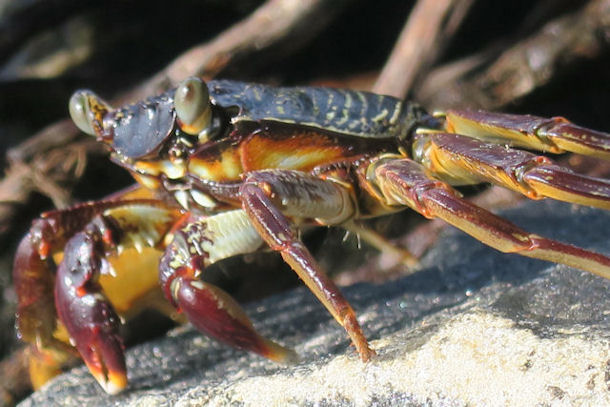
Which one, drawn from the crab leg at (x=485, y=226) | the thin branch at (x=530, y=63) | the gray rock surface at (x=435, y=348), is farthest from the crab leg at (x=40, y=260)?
the thin branch at (x=530, y=63)

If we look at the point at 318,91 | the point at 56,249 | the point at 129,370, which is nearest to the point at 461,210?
the point at 318,91

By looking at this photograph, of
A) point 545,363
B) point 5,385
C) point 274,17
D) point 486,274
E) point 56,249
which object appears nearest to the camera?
point 545,363

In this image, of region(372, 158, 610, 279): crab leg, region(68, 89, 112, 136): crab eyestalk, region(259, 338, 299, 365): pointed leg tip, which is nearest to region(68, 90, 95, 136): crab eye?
region(68, 89, 112, 136): crab eyestalk

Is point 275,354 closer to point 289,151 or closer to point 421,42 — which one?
point 289,151

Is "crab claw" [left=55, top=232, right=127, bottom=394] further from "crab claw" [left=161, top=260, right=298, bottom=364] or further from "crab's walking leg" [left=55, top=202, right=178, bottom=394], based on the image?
"crab claw" [left=161, top=260, right=298, bottom=364]

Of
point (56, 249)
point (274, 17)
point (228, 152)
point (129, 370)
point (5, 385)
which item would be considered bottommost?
point (5, 385)

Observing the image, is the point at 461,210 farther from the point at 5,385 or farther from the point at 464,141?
the point at 5,385

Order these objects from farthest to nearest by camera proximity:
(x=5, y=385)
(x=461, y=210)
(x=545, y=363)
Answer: (x=5, y=385) → (x=461, y=210) → (x=545, y=363)
